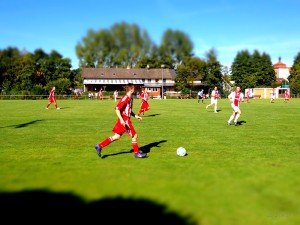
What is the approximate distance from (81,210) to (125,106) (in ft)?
13.5

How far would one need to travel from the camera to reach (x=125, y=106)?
827cm

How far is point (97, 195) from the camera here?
16.8ft

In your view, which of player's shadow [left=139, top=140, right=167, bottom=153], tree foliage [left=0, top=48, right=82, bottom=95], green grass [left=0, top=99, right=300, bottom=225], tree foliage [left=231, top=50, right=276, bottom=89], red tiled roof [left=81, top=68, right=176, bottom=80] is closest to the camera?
green grass [left=0, top=99, right=300, bottom=225]

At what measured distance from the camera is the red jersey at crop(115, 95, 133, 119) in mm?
8109

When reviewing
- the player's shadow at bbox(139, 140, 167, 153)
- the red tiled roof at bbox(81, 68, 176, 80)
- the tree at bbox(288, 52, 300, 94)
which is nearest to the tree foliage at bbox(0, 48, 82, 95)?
the red tiled roof at bbox(81, 68, 176, 80)

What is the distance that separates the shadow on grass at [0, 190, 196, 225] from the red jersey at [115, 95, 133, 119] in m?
3.43

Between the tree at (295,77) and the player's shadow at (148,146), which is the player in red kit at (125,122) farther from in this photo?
the tree at (295,77)

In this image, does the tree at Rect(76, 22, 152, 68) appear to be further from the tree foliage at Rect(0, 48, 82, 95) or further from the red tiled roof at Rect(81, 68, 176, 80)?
the tree foliage at Rect(0, 48, 82, 95)

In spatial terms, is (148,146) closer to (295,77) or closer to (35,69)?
(35,69)

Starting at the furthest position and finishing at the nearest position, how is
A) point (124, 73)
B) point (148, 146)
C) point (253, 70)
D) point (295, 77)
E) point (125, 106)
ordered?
point (253, 70)
point (295, 77)
point (124, 73)
point (148, 146)
point (125, 106)

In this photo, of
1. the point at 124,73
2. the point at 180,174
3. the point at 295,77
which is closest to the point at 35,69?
the point at 124,73

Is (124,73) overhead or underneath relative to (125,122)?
overhead

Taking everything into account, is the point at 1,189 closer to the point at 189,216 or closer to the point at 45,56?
the point at 189,216

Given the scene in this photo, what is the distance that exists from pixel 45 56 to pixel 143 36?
31880 mm
